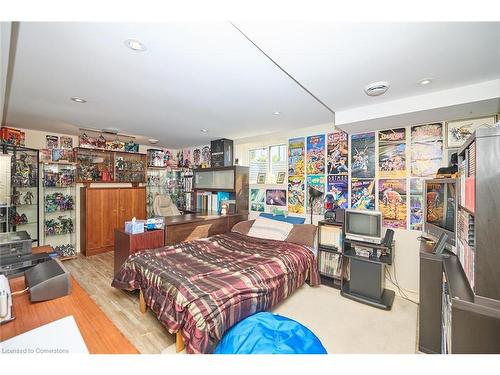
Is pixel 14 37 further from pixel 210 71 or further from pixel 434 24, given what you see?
pixel 434 24

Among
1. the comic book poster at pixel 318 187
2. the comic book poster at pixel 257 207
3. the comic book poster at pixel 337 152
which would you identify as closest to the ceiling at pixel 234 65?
the comic book poster at pixel 337 152

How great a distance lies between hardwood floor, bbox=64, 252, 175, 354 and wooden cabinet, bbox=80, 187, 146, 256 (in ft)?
1.57

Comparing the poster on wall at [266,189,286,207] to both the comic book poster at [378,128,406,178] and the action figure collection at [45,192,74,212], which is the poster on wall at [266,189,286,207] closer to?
the comic book poster at [378,128,406,178]

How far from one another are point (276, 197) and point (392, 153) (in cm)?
187

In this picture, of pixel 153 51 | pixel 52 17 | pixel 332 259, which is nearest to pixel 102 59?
pixel 153 51

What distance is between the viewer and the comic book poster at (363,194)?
2.88 meters

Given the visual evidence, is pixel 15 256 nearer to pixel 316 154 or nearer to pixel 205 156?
pixel 316 154

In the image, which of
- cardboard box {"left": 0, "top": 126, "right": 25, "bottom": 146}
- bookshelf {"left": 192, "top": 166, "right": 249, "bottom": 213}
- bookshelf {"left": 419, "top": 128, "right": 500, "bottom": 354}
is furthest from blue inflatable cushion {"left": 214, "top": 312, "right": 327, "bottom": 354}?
cardboard box {"left": 0, "top": 126, "right": 25, "bottom": 146}

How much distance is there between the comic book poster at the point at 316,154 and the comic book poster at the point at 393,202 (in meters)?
0.86

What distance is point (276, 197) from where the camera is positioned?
3.82 m

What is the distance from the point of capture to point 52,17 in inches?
38.8
